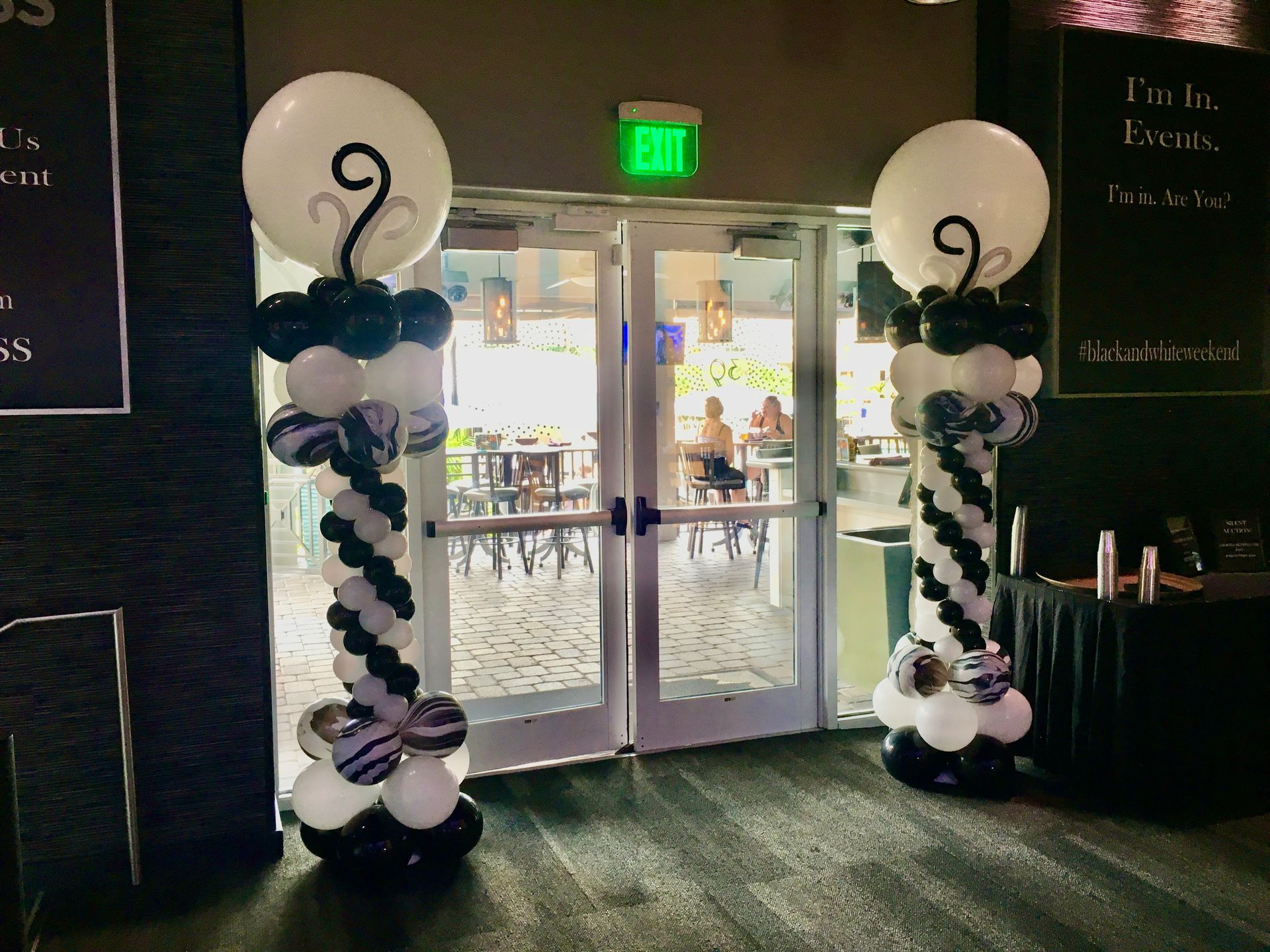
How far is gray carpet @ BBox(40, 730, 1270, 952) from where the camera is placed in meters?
2.44

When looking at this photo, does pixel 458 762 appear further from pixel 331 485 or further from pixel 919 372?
pixel 919 372

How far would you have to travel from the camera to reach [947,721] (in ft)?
10.3

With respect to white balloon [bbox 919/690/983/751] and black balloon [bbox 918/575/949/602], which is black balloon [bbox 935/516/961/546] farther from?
white balloon [bbox 919/690/983/751]

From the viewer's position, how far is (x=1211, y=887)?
8.66ft

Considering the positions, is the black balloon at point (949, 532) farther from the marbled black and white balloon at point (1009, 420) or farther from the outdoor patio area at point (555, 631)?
the outdoor patio area at point (555, 631)

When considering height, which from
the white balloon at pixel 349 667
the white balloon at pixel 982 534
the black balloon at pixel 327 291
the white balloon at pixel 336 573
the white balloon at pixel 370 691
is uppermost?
the black balloon at pixel 327 291

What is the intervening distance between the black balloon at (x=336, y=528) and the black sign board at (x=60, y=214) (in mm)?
691

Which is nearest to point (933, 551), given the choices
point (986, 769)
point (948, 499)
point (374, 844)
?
point (948, 499)

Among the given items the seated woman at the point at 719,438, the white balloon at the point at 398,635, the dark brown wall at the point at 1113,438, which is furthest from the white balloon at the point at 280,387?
the dark brown wall at the point at 1113,438

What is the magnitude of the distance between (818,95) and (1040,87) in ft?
2.98

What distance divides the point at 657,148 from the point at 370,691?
2.01 metres

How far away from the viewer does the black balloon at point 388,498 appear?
8.57 ft

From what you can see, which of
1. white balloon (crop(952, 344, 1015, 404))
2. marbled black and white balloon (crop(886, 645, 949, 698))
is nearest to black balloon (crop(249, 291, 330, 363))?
white balloon (crop(952, 344, 1015, 404))

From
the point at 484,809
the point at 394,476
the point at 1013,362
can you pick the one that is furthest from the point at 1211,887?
the point at 394,476
